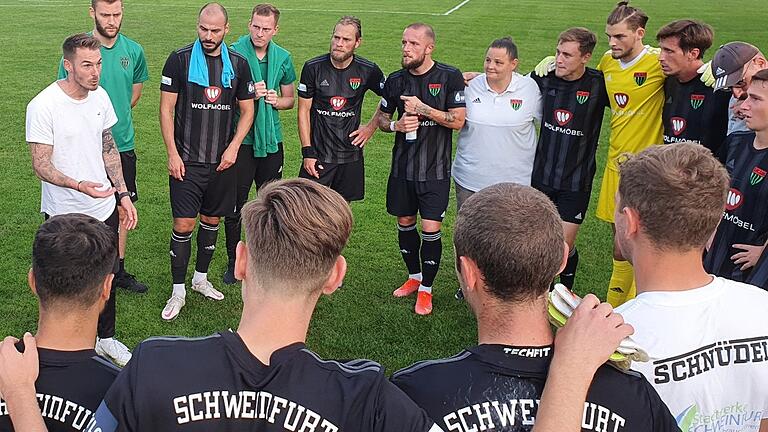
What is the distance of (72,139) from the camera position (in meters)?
5.20

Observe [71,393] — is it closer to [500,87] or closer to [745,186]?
[745,186]

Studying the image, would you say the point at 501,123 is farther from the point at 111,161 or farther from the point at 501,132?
the point at 111,161

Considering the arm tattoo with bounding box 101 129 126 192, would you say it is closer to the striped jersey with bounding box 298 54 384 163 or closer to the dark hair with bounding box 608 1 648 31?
the striped jersey with bounding box 298 54 384 163

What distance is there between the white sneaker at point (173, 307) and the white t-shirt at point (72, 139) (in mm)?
1089

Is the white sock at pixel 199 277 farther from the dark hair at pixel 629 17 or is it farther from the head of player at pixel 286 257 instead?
the head of player at pixel 286 257

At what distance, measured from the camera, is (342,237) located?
2318mm

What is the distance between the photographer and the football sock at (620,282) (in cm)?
613

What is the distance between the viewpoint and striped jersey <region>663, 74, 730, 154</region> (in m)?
5.45

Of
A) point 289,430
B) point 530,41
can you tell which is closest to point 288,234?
point 289,430

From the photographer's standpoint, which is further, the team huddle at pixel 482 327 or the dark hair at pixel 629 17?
the dark hair at pixel 629 17

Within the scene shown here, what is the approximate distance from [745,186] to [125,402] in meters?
3.80

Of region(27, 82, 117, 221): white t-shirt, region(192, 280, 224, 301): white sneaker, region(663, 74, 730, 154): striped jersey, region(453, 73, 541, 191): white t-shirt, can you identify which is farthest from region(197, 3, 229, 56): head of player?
region(663, 74, 730, 154): striped jersey

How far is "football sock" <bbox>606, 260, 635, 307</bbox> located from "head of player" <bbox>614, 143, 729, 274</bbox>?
3530 mm

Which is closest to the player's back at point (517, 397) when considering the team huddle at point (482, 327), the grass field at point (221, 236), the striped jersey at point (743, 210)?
the team huddle at point (482, 327)
